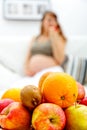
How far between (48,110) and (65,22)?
283 cm

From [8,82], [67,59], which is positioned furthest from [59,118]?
[67,59]

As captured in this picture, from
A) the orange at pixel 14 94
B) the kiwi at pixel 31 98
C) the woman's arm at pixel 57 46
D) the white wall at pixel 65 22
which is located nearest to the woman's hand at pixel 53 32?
the woman's arm at pixel 57 46

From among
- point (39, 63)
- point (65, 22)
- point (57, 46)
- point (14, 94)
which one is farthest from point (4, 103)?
point (65, 22)

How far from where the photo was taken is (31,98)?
0.64m

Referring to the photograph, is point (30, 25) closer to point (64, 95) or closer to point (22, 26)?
point (22, 26)

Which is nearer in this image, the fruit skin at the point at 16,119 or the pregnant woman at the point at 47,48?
the fruit skin at the point at 16,119

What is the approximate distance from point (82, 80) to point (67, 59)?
485mm

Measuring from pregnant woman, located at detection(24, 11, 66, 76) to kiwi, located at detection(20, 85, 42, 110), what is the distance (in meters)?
2.15

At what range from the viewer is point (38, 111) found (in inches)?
24.6

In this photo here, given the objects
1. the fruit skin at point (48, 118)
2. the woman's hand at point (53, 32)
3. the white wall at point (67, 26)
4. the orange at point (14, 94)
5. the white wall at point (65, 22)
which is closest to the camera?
the fruit skin at point (48, 118)

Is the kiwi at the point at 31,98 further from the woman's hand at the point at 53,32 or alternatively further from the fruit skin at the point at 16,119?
the woman's hand at the point at 53,32

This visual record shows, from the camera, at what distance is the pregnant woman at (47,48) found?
283 centimetres

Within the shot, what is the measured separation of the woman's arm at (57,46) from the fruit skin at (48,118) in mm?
2246

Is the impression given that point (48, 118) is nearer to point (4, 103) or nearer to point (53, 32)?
point (4, 103)
